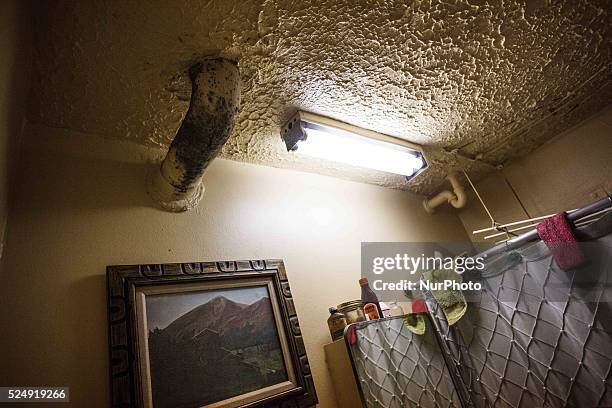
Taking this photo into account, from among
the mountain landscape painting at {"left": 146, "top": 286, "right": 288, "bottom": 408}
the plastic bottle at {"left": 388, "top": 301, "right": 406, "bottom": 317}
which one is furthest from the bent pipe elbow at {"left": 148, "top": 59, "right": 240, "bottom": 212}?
the plastic bottle at {"left": 388, "top": 301, "right": 406, "bottom": 317}

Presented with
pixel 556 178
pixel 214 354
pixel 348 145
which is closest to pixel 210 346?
pixel 214 354

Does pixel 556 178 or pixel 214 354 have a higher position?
pixel 556 178

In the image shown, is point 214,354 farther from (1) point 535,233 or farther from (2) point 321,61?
(1) point 535,233

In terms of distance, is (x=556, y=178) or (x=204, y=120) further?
(x=556, y=178)

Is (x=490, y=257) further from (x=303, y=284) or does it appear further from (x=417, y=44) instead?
(x=417, y=44)

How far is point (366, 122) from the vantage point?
136cm

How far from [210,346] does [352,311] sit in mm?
560

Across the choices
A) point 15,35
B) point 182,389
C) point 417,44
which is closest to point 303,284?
point 182,389

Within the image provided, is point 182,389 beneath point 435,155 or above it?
beneath

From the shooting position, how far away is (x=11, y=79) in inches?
27.1

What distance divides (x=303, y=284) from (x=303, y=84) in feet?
2.69

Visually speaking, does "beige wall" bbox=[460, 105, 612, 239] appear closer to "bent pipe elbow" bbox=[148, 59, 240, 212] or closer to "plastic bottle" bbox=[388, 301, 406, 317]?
"plastic bottle" bbox=[388, 301, 406, 317]

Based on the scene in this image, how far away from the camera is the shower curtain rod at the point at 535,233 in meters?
0.95

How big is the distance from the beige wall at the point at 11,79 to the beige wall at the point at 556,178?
2.44 m
